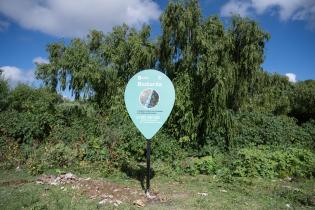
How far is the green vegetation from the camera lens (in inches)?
348

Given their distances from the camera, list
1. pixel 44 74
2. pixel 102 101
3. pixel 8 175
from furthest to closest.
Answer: pixel 44 74 < pixel 102 101 < pixel 8 175

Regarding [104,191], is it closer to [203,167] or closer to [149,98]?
[149,98]

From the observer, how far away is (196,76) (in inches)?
494

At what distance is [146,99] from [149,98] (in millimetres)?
70

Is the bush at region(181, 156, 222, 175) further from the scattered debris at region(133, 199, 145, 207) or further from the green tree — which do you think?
the green tree

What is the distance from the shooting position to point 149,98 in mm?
7070

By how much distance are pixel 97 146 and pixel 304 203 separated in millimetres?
5945

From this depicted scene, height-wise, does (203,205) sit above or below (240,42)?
below

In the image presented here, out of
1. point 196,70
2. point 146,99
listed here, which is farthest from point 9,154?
point 196,70

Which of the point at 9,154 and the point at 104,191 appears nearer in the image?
the point at 104,191

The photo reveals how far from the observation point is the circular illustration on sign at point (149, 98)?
7.05m

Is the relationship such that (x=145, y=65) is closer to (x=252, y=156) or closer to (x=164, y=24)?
(x=164, y=24)

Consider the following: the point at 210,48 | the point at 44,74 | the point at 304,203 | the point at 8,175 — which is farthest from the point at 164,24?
the point at 44,74

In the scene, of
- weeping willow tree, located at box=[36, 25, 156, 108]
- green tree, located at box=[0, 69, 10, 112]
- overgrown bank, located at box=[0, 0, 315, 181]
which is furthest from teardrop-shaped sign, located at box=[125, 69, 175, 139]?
green tree, located at box=[0, 69, 10, 112]
